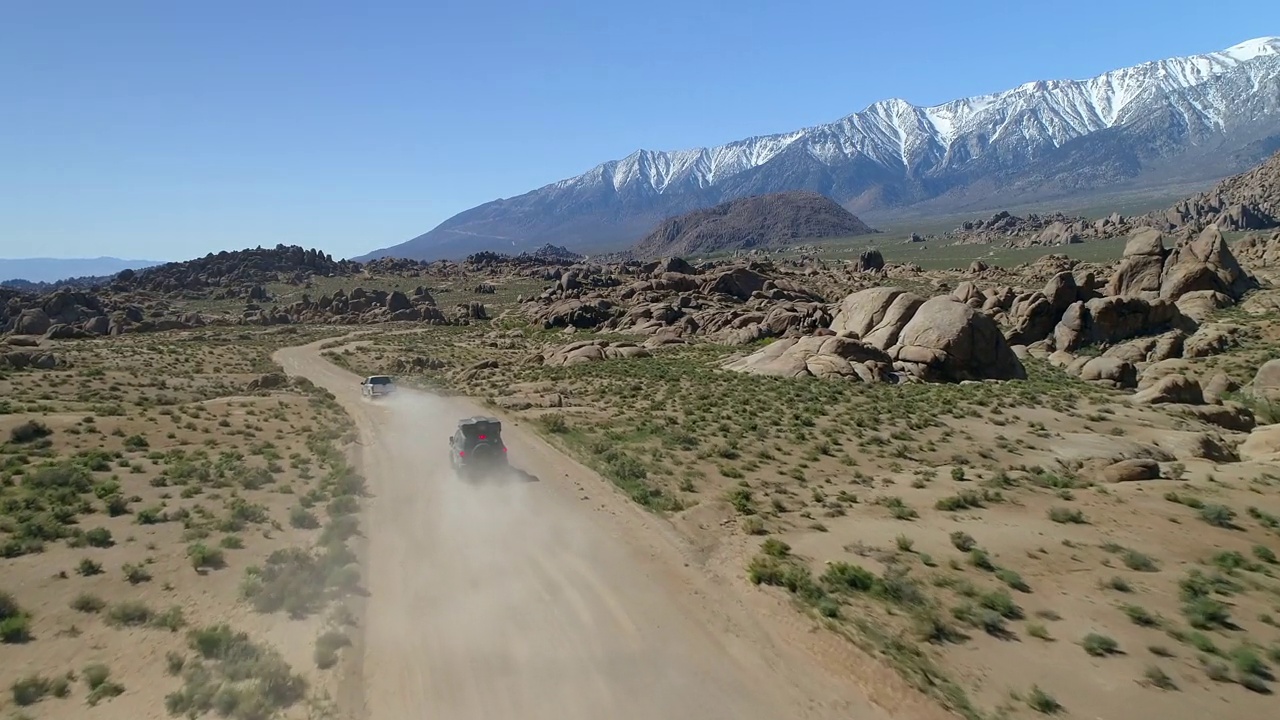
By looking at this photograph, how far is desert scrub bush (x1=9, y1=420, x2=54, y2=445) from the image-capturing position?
26.2 m

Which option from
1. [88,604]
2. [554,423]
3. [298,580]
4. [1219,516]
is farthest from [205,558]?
[1219,516]

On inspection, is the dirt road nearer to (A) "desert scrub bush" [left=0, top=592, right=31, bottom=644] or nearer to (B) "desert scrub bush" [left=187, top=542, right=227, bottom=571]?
(B) "desert scrub bush" [left=187, top=542, right=227, bottom=571]

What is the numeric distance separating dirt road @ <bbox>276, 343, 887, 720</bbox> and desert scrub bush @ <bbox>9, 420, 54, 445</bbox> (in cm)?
1569

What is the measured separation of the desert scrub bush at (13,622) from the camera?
12555 mm

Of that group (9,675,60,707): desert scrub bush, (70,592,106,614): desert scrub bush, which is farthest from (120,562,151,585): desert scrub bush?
(9,675,60,707): desert scrub bush

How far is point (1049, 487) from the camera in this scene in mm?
22516

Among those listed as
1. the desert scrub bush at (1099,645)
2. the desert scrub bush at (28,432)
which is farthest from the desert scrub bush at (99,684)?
the desert scrub bush at (28,432)

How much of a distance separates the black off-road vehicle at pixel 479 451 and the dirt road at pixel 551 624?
0.99m

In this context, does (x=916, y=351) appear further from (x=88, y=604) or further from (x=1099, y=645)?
(x=88, y=604)

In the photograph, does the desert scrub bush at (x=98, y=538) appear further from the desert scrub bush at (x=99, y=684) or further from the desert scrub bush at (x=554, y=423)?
the desert scrub bush at (x=554, y=423)

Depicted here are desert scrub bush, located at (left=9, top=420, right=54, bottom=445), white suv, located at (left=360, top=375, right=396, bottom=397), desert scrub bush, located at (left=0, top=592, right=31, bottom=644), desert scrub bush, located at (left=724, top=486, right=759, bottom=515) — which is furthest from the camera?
white suv, located at (left=360, top=375, right=396, bottom=397)

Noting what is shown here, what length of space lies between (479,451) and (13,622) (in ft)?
42.1

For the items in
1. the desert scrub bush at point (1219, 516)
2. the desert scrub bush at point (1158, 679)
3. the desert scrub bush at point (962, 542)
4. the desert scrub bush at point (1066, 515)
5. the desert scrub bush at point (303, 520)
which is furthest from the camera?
the desert scrub bush at point (303, 520)

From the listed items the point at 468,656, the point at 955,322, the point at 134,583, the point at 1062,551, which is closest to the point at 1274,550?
the point at 1062,551
